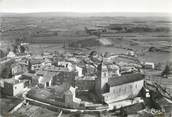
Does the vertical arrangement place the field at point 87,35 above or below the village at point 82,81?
above

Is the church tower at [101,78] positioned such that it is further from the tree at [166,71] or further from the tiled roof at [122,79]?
the tree at [166,71]

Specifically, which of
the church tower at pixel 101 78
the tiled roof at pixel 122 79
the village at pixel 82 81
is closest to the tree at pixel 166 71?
the village at pixel 82 81

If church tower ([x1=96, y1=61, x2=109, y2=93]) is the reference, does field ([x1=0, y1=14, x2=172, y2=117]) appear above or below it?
above

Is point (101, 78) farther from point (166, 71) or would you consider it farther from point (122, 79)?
point (166, 71)

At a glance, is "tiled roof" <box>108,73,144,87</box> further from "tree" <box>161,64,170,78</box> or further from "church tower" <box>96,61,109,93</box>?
"tree" <box>161,64,170,78</box>

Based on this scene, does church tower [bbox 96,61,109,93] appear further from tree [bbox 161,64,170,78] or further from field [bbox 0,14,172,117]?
tree [bbox 161,64,170,78]

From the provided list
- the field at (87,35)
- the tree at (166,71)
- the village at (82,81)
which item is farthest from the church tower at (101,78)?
the tree at (166,71)

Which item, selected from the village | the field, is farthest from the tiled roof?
the field
